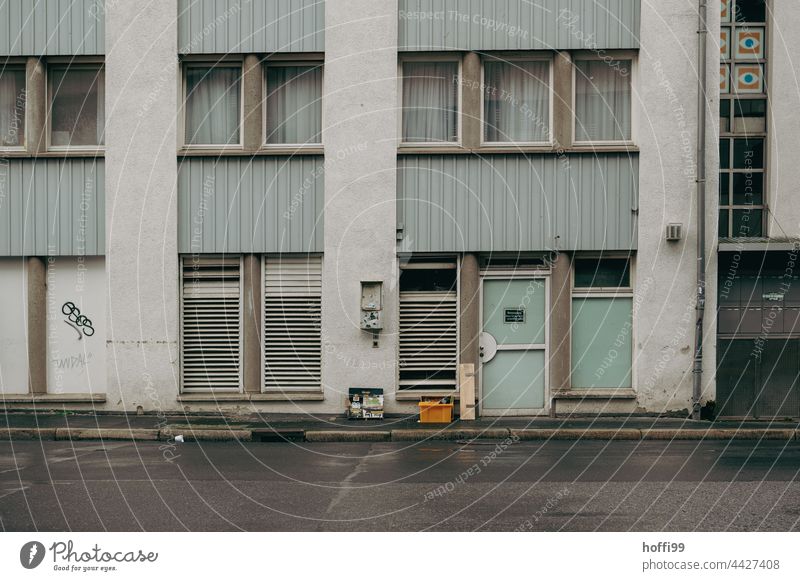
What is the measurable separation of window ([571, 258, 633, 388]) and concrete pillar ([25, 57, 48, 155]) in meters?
9.67

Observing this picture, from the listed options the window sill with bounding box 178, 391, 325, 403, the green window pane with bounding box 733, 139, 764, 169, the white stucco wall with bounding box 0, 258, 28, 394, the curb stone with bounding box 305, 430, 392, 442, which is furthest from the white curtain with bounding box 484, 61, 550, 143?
the white stucco wall with bounding box 0, 258, 28, 394

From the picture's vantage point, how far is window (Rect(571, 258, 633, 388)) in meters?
18.1

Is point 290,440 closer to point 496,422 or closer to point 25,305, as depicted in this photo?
point 496,422

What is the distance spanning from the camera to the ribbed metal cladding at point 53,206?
717 inches

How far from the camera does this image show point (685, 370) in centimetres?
1777

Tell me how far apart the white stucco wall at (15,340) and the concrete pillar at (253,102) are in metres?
4.68

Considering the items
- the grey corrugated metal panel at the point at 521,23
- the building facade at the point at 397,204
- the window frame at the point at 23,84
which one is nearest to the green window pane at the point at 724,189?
the building facade at the point at 397,204

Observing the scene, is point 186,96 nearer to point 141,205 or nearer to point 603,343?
point 141,205

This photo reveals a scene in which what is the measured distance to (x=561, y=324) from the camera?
59.1 feet

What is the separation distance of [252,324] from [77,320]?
3.15m

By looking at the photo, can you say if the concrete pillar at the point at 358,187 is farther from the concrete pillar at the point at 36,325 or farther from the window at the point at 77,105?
the concrete pillar at the point at 36,325

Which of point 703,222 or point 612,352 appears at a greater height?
point 703,222

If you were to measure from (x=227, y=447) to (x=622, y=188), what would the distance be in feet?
26.2

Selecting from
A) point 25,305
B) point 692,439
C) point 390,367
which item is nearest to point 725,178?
point 692,439
